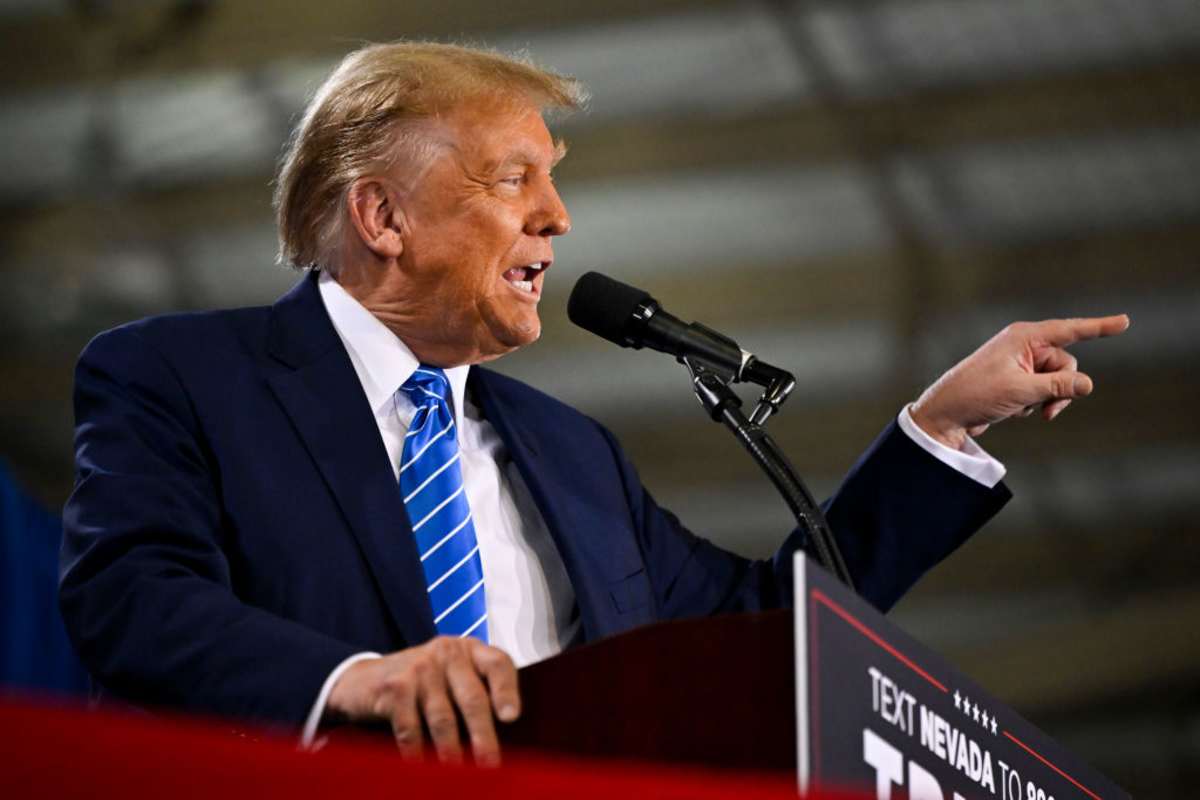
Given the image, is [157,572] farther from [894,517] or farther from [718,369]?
[894,517]

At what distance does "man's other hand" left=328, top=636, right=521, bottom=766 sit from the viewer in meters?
1.21

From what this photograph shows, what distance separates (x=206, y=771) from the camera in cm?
82

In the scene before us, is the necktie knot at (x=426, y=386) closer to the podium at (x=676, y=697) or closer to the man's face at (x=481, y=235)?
the man's face at (x=481, y=235)

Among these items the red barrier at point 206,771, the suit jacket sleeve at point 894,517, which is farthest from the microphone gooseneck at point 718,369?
the red barrier at point 206,771

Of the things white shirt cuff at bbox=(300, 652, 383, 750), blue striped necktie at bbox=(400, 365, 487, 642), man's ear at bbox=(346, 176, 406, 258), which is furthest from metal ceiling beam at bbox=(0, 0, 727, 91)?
white shirt cuff at bbox=(300, 652, 383, 750)

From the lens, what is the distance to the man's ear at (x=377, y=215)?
84.4 inches

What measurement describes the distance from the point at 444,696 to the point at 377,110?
1136 mm

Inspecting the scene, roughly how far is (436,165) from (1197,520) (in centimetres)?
434

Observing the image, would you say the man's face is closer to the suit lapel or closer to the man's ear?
the man's ear

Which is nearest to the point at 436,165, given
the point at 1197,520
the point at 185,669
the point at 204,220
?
the point at 185,669

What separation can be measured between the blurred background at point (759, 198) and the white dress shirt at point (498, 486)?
80.9 inches

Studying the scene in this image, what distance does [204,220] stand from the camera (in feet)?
15.9

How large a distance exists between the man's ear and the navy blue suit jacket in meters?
0.10

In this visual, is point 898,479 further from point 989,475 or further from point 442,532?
point 442,532
